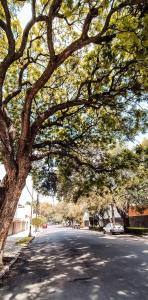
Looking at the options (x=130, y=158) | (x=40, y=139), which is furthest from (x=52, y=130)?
(x=130, y=158)

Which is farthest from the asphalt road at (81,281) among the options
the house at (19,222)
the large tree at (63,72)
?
the house at (19,222)

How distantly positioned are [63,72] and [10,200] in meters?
6.91

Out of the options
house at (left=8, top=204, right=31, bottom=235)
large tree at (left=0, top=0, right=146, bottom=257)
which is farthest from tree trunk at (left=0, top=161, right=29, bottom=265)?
house at (left=8, top=204, right=31, bottom=235)

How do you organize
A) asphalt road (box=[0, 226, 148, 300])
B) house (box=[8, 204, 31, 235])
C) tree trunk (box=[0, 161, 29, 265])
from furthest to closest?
house (box=[8, 204, 31, 235]), tree trunk (box=[0, 161, 29, 265]), asphalt road (box=[0, 226, 148, 300])

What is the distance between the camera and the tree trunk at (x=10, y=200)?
984cm

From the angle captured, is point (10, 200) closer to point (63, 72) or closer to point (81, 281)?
point (81, 281)

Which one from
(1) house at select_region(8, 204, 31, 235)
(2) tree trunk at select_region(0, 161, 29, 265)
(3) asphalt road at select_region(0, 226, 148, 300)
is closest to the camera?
(3) asphalt road at select_region(0, 226, 148, 300)

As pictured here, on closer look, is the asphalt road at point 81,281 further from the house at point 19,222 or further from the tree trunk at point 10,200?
the house at point 19,222

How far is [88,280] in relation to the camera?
30.0 ft

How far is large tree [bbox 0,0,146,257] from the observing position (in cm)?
816

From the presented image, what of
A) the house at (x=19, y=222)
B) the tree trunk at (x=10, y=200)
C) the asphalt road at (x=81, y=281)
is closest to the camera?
the asphalt road at (x=81, y=281)

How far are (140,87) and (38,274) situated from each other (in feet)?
25.2

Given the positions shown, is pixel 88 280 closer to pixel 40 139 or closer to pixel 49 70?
pixel 49 70

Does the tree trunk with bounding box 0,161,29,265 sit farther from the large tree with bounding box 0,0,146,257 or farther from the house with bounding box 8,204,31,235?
the house with bounding box 8,204,31,235
